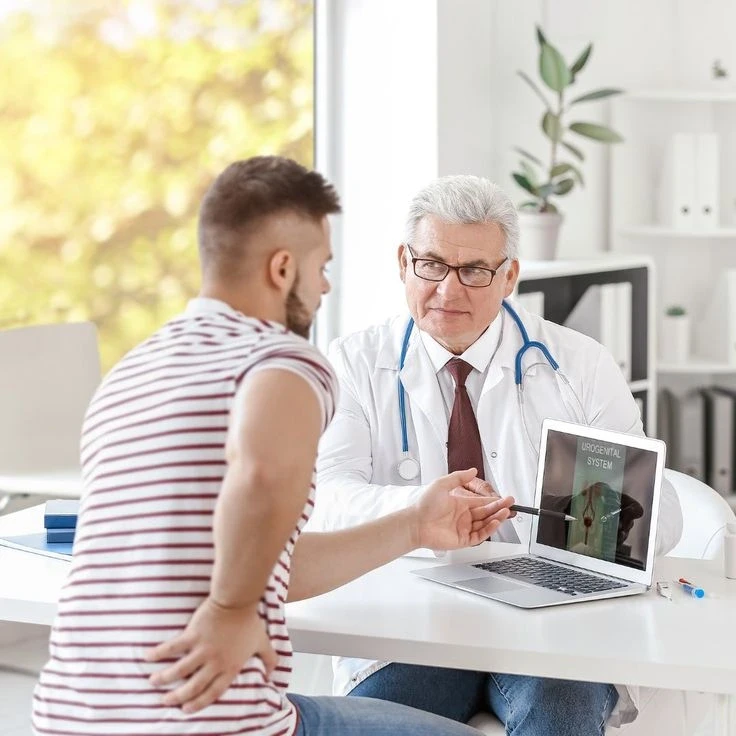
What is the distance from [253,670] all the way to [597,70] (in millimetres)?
3614

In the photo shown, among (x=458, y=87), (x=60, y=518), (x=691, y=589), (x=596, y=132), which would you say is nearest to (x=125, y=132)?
(x=458, y=87)

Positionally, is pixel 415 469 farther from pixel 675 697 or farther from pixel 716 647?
pixel 716 647

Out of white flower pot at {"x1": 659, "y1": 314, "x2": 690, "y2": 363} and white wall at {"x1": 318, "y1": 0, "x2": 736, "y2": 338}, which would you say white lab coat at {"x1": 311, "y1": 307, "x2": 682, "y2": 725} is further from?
white flower pot at {"x1": 659, "y1": 314, "x2": 690, "y2": 363}

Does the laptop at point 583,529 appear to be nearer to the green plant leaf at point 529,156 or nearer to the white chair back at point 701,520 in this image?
the white chair back at point 701,520

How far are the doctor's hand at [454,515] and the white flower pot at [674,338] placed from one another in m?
2.81

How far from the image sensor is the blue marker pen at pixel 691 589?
1.64m

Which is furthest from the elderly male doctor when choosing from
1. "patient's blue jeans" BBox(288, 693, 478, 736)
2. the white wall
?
the white wall

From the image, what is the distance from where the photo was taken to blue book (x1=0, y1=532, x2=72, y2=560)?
5.95ft

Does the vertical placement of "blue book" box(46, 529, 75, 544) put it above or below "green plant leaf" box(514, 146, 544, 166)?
below

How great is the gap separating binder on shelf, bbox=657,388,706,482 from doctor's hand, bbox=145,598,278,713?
3329 millimetres

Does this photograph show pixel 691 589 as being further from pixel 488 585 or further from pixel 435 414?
pixel 435 414

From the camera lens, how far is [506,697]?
5.74 feet

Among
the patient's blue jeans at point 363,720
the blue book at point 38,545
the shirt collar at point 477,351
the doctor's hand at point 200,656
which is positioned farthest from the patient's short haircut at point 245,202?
the shirt collar at point 477,351

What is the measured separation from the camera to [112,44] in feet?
11.5
